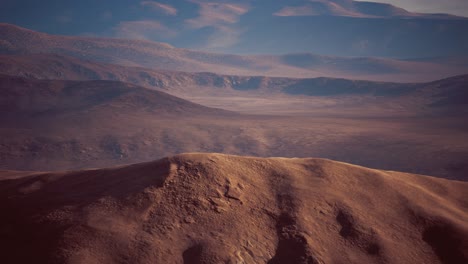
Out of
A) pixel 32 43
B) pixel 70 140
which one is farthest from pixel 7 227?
pixel 32 43

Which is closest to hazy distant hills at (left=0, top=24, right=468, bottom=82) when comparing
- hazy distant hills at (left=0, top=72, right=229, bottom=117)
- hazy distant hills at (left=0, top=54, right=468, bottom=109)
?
hazy distant hills at (left=0, top=54, right=468, bottom=109)

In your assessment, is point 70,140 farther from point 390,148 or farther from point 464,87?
point 464,87

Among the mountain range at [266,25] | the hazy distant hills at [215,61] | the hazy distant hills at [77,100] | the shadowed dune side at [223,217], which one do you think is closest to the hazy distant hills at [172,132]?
the hazy distant hills at [77,100]

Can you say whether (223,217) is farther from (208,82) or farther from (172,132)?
(208,82)

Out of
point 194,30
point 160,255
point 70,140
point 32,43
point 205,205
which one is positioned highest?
point 194,30

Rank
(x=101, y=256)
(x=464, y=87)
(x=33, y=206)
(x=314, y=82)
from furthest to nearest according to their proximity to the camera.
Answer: (x=314, y=82), (x=464, y=87), (x=33, y=206), (x=101, y=256)

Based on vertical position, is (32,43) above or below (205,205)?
above

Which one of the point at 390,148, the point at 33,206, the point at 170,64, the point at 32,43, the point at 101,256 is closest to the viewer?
the point at 101,256
